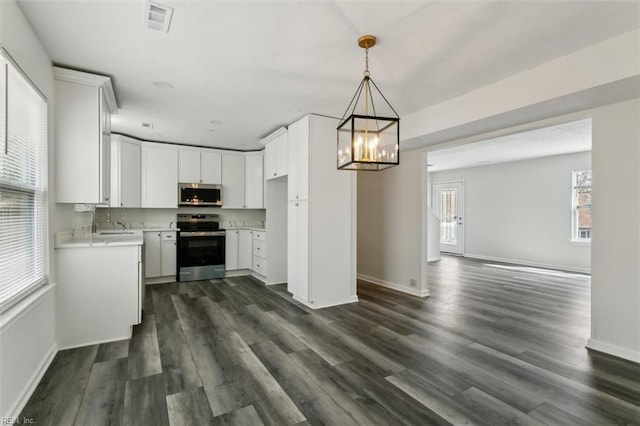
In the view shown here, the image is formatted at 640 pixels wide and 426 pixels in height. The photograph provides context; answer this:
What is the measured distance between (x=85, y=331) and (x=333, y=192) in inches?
122

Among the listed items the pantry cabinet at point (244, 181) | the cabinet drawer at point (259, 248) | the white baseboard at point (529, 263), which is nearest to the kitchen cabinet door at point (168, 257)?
the pantry cabinet at point (244, 181)

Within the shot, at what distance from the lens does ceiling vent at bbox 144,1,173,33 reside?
1974 mm

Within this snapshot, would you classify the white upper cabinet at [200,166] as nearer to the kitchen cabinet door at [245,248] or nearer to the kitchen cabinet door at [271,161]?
the kitchen cabinet door at [245,248]

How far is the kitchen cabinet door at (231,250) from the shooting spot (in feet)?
19.3

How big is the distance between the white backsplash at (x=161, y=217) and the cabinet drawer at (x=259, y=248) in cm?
92

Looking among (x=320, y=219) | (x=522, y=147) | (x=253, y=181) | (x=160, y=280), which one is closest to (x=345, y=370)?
(x=320, y=219)

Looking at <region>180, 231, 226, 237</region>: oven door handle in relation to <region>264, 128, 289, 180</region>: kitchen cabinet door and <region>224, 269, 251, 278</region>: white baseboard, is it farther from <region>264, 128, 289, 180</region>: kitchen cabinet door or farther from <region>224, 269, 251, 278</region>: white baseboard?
<region>264, 128, 289, 180</region>: kitchen cabinet door

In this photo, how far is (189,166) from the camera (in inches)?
230

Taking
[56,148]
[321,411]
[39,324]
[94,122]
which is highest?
[94,122]

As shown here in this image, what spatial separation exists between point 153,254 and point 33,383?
10.9 ft

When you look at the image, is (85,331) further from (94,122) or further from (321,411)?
(321,411)

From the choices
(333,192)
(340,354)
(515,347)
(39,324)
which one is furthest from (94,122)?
(515,347)

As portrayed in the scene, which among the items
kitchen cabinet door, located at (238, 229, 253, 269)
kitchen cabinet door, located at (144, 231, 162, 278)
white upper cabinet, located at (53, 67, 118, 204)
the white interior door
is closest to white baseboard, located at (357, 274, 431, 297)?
kitchen cabinet door, located at (238, 229, 253, 269)

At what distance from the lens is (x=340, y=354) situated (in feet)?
9.06
